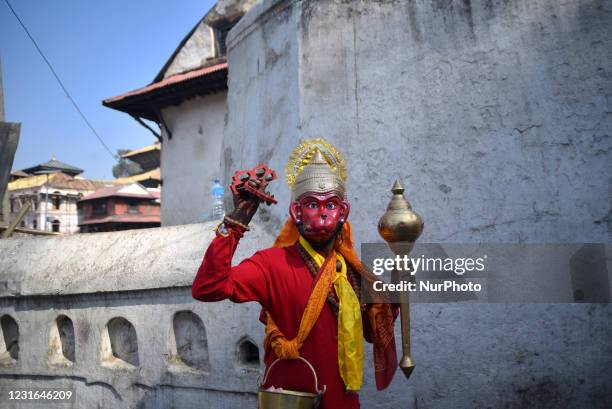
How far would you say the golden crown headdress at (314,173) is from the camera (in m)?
2.62

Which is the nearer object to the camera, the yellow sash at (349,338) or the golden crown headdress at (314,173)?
the yellow sash at (349,338)

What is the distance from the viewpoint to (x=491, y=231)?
141 inches

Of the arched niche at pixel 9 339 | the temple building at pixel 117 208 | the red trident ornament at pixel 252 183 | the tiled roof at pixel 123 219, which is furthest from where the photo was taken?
the temple building at pixel 117 208

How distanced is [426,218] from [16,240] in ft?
17.3

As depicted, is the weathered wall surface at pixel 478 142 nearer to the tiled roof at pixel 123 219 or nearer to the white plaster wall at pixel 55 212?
the tiled roof at pixel 123 219

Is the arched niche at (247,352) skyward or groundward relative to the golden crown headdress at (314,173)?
groundward

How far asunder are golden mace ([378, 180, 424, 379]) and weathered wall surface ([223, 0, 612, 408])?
1.30 m

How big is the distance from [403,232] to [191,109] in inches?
408

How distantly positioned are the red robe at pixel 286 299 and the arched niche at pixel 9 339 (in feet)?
15.1

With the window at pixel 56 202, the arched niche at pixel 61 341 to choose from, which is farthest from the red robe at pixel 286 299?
the window at pixel 56 202

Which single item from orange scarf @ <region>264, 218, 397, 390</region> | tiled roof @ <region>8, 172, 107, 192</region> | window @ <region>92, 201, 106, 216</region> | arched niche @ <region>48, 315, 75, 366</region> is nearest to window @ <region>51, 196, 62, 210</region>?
tiled roof @ <region>8, 172, 107, 192</region>

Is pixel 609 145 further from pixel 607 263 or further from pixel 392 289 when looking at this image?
pixel 392 289

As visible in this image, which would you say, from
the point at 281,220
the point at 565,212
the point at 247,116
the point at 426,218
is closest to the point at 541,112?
the point at 565,212

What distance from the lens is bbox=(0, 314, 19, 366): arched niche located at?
5.73 meters
